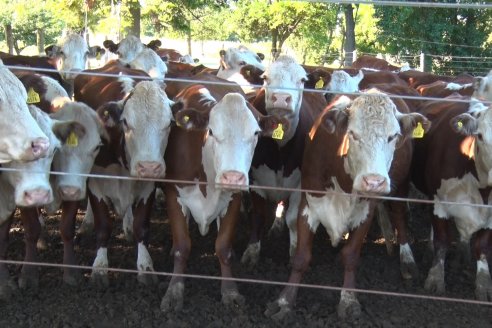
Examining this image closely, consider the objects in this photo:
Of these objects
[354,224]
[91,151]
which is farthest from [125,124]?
[354,224]

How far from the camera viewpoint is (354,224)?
491cm

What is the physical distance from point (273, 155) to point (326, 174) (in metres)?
1.08

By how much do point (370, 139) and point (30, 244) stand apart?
2.93 meters

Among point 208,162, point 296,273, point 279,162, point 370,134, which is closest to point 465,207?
point 370,134

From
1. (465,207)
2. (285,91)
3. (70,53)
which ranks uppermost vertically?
(70,53)

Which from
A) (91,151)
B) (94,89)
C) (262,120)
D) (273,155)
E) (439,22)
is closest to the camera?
(262,120)

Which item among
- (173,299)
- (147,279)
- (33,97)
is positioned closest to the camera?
(173,299)

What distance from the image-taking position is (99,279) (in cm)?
512

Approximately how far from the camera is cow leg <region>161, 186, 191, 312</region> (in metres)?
4.70

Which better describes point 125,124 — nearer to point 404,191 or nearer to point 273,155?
point 273,155

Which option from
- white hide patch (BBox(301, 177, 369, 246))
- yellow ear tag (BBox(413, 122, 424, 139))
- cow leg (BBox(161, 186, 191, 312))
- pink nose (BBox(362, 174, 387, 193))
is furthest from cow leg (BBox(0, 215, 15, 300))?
yellow ear tag (BBox(413, 122, 424, 139))

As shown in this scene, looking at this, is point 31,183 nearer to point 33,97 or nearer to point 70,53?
point 33,97

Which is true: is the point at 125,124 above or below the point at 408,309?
above

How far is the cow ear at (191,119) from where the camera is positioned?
459cm
